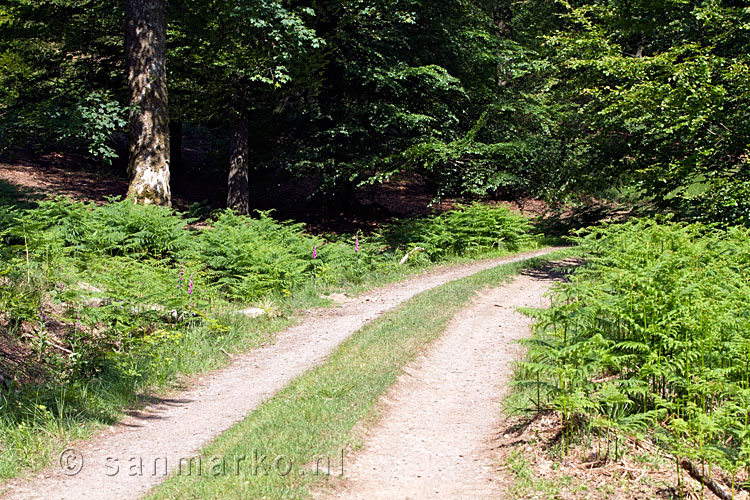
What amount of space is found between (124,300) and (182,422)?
2232 millimetres

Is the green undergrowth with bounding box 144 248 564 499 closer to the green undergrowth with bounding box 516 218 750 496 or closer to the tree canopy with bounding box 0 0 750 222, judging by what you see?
the green undergrowth with bounding box 516 218 750 496

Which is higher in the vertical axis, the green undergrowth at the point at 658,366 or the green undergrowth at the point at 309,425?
the green undergrowth at the point at 658,366

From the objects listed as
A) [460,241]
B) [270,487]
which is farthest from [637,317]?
[460,241]

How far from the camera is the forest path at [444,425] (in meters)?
4.98

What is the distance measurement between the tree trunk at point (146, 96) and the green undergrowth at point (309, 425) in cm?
673

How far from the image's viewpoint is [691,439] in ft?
15.5

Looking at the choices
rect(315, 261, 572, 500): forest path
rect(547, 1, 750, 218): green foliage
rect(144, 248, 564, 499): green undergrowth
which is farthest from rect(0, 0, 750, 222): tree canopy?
rect(144, 248, 564, 499): green undergrowth

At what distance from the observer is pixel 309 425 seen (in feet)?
19.1

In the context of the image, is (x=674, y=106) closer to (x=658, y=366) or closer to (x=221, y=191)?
(x=658, y=366)

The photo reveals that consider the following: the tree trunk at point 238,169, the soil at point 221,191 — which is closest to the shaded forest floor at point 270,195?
the soil at point 221,191

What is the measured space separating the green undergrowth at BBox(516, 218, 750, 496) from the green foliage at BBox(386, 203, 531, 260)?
993 centimetres

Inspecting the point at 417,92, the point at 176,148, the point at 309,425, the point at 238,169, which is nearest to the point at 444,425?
the point at 309,425

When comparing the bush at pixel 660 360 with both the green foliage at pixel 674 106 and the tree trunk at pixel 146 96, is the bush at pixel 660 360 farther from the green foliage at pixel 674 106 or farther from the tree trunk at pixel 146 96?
the tree trunk at pixel 146 96

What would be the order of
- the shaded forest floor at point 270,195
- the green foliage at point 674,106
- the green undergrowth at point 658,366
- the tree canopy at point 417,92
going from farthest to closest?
the shaded forest floor at point 270,195
the tree canopy at point 417,92
the green foliage at point 674,106
the green undergrowth at point 658,366
